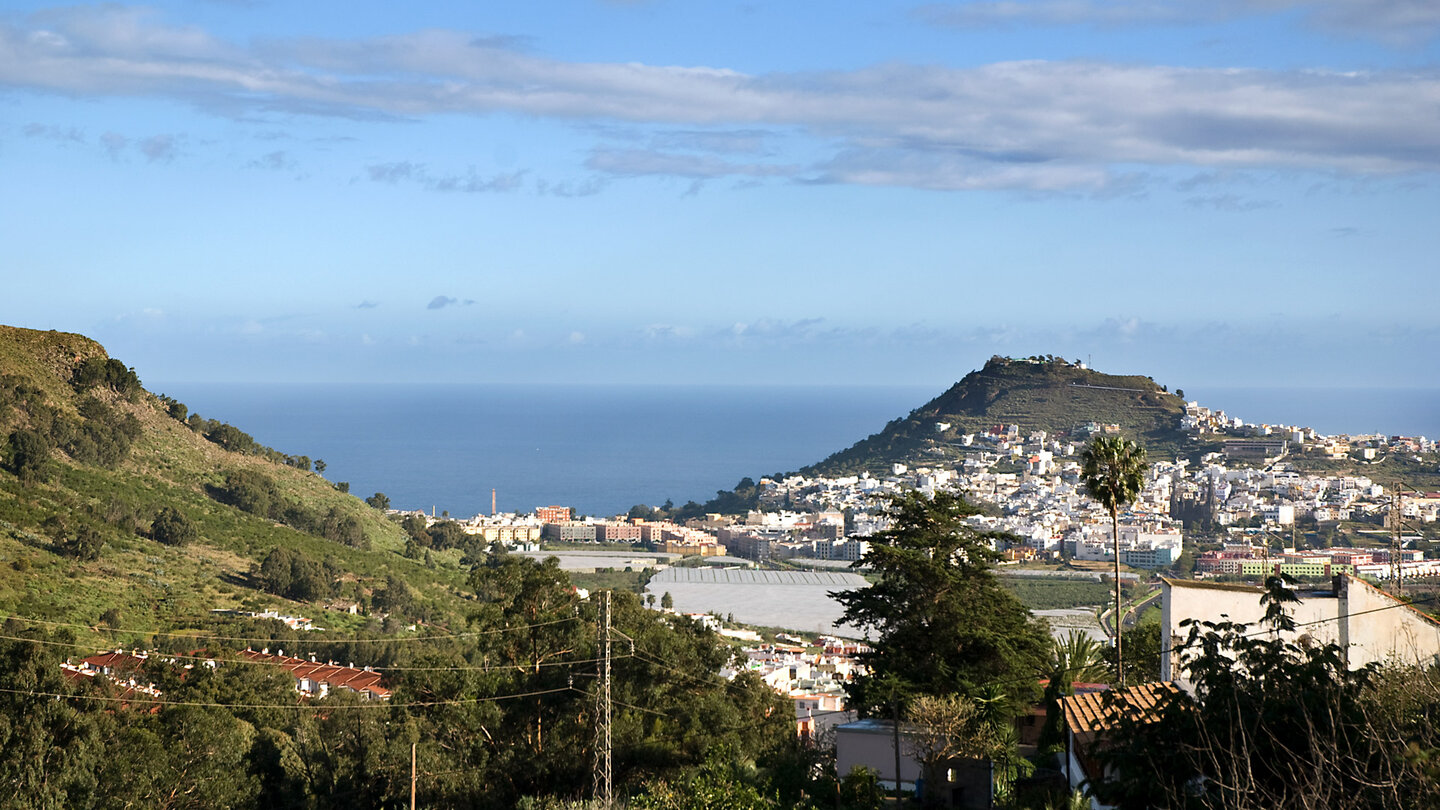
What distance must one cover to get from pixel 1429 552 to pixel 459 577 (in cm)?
3913

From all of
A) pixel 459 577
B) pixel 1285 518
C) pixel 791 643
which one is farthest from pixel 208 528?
pixel 1285 518

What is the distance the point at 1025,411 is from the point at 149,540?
7705 centimetres

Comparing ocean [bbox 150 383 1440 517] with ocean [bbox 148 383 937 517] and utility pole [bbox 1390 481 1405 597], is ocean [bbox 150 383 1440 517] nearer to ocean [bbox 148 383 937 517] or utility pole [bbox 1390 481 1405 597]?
ocean [bbox 148 383 937 517]

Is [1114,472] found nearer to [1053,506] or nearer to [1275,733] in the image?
[1275,733]

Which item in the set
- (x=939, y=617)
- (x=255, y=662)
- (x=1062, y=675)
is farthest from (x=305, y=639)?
(x=1062, y=675)

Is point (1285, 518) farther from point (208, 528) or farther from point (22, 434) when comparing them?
point (22, 434)

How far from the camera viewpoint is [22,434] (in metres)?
32.5

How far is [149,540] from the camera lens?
3097cm

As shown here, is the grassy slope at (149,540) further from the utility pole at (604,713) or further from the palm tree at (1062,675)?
the palm tree at (1062,675)

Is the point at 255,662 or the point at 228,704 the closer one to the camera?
the point at 228,704

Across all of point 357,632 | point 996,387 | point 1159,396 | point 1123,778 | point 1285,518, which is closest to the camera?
point 1123,778

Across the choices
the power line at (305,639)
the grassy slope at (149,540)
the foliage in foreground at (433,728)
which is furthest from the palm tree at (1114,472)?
the grassy slope at (149,540)

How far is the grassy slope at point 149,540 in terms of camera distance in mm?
24141

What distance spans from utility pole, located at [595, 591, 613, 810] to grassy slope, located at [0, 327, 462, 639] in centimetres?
1267
